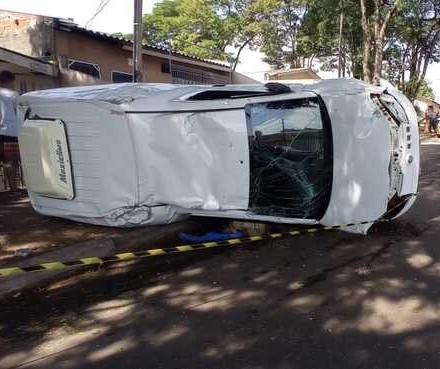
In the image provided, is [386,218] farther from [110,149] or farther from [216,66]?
[216,66]

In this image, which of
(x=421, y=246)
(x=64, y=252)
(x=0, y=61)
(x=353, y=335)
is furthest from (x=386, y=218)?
(x=0, y=61)

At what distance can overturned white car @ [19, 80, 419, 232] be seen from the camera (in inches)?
239

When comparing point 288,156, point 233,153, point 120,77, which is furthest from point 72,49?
point 288,156

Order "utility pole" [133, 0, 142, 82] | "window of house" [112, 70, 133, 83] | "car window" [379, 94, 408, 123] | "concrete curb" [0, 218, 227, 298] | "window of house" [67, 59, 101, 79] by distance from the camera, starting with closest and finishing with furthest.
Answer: "concrete curb" [0, 218, 227, 298] < "car window" [379, 94, 408, 123] < "utility pole" [133, 0, 142, 82] < "window of house" [67, 59, 101, 79] < "window of house" [112, 70, 133, 83]

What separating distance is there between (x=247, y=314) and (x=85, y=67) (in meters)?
12.3

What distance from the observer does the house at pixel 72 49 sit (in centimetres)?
1394

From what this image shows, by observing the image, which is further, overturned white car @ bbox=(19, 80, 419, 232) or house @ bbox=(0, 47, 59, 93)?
house @ bbox=(0, 47, 59, 93)

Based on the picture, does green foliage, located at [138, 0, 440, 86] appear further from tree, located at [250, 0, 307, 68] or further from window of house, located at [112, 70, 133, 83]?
window of house, located at [112, 70, 133, 83]

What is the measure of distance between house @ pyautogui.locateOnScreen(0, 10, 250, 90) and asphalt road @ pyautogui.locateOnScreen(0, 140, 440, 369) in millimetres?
8824

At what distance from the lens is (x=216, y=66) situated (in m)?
22.7

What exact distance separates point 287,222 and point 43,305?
2.78 m

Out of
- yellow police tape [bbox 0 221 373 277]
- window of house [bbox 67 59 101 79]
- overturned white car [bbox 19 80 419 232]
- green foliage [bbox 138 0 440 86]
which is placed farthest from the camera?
green foliage [bbox 138 0 440 86]

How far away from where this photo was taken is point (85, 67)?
1523 cm

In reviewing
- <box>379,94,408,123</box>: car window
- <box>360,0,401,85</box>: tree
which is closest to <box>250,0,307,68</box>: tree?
<box>360,0,401,85</box>: tree
